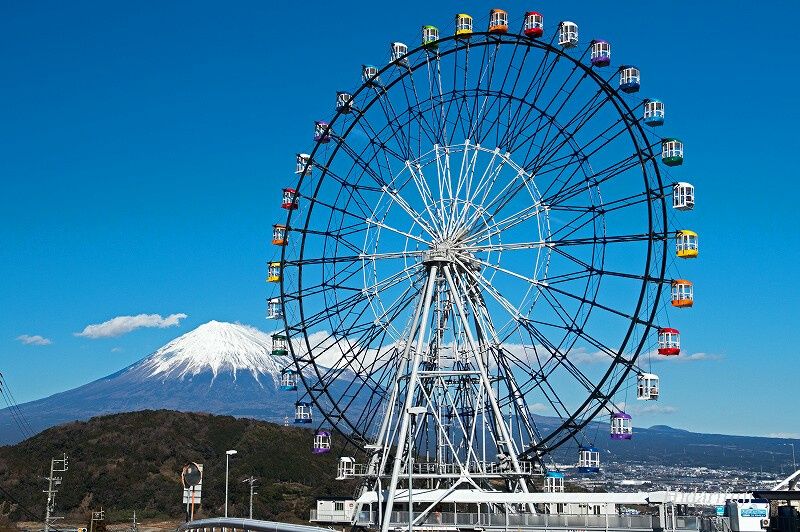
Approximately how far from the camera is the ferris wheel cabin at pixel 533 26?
61156mm

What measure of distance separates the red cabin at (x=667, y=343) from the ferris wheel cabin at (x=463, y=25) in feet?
66.5

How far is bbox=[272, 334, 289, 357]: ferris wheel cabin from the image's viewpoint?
6677 cm

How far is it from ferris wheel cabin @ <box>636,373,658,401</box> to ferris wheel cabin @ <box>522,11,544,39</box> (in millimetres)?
19480

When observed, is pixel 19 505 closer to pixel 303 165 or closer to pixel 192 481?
pixel 303 165

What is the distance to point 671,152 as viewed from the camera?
57.2 meters

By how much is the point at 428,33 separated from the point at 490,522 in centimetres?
2789

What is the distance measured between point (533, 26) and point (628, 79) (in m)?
6.10

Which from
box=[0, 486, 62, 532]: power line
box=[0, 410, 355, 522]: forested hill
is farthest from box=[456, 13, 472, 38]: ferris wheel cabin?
box=[0, 486, 62, 532]: power line

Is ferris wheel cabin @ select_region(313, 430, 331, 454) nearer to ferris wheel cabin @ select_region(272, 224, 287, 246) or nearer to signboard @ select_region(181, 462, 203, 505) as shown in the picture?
ferris wheel cabin @ select_region(272, 224, 287, 246)

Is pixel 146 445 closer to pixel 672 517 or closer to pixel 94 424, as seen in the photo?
pixel 94 424

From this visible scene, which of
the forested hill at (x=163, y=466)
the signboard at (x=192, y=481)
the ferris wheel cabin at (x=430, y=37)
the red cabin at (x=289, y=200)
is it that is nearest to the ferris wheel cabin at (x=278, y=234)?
the red cabin at (x=289, y=200)

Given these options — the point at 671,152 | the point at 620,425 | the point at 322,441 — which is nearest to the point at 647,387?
the point at 620,425

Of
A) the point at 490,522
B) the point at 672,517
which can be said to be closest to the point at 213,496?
the point at 490,522

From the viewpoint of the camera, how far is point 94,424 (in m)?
146
